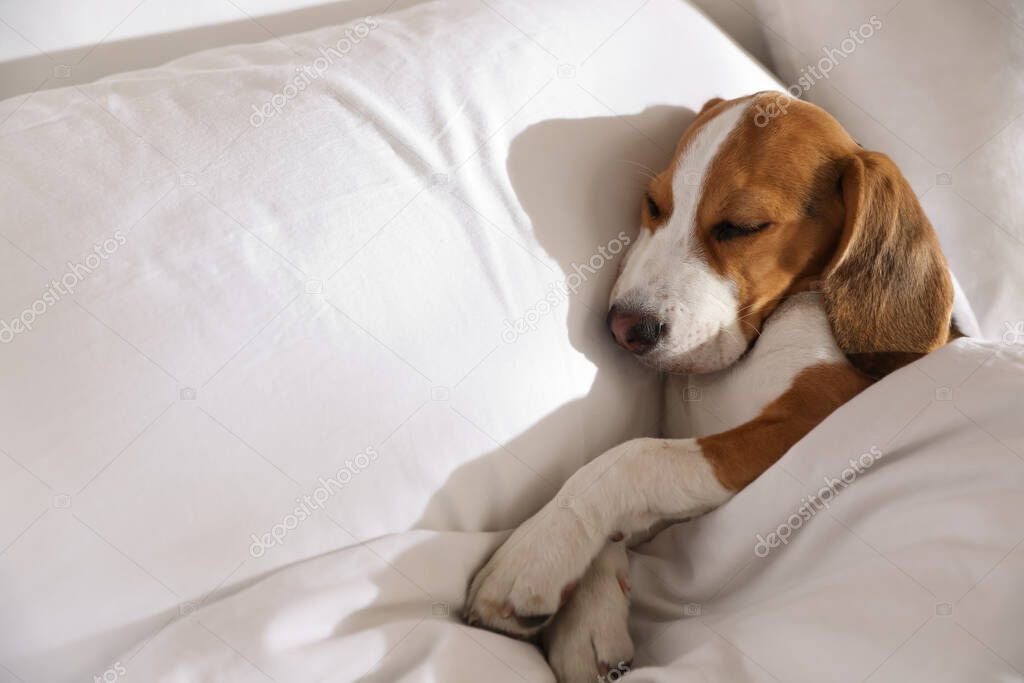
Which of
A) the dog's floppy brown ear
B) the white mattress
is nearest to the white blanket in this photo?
the white mattress

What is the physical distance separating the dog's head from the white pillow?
84mm

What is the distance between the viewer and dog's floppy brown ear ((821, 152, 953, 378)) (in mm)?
1114

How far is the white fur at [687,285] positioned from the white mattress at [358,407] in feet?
0.22

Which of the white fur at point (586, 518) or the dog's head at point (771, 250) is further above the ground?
the dog's head at point (771, 250)

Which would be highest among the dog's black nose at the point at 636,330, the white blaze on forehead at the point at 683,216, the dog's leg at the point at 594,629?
the white blaze on forehead at the point at 683,216

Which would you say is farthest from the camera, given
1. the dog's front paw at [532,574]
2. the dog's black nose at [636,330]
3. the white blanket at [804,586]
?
the dog's black nose at [636,330]

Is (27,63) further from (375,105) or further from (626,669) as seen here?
(626,669)

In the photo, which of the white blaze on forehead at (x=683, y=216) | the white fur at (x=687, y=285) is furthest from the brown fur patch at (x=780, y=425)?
the white blaze on forehead at (x=683, y=216)

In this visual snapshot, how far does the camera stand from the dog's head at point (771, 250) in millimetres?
1116

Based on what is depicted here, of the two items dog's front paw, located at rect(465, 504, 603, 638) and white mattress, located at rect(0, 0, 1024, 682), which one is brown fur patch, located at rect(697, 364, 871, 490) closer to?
white mattress, located at rect(0, 0, 1024, 682)

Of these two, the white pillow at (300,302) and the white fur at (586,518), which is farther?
the white fur at (586,518)

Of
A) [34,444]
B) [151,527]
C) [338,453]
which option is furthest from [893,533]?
[34,444]

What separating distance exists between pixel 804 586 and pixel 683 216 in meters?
0.51

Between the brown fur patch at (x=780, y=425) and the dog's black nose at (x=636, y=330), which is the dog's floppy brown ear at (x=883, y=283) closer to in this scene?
the brown fur patch at (x=780, y=425)
